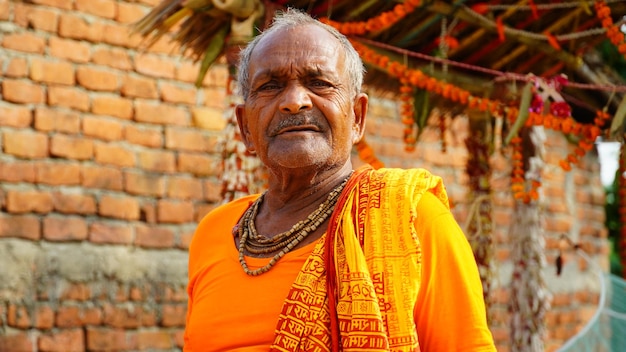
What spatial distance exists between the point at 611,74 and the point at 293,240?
8.04 ft

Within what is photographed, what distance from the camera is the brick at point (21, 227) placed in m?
3.31

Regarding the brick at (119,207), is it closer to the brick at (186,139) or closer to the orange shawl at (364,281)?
the brick at (186,139)

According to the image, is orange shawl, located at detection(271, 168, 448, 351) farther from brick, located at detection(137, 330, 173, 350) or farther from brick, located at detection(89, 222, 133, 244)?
brick, located at detection(137, 330, 173, 350)

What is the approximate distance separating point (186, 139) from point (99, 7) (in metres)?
0.68

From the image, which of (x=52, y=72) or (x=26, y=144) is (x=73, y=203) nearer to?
(x=26, y=144)

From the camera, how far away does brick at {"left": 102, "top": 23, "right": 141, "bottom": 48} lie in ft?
12.1

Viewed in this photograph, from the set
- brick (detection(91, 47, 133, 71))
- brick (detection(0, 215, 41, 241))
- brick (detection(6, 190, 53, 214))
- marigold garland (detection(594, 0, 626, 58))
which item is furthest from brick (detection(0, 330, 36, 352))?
marigold garland (detection(594, 0, 626, 58))

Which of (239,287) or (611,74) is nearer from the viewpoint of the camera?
(239,287)

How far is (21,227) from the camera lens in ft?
11.0

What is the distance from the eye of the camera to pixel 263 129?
1875mm

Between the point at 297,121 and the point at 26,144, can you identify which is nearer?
the point at 297,121

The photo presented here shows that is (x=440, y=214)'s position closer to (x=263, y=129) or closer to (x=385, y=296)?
(x=385, y=296)

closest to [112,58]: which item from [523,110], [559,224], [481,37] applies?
[481,37]

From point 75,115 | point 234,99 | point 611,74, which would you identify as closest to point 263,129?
point 234,99
